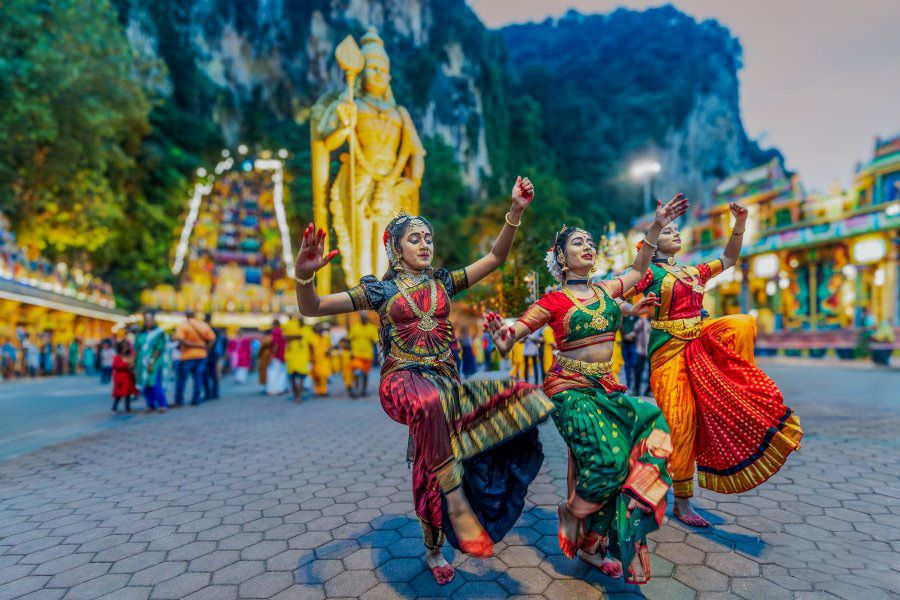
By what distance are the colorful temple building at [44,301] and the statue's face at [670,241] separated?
1764cm

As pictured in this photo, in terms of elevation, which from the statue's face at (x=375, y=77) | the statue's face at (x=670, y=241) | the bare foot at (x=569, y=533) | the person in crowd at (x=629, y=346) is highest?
the statue's face at (x=375, y=77)

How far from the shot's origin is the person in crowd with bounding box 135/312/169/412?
27.4ft

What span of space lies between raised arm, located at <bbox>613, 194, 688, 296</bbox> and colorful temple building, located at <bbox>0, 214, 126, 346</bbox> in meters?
17.6

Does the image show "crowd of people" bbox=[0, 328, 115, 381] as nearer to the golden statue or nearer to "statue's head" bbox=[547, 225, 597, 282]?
the golden statue

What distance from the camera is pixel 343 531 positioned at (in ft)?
10.3

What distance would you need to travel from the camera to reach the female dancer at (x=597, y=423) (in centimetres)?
224

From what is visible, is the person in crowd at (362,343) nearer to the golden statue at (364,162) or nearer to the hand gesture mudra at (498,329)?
the golden statue at (364,162)

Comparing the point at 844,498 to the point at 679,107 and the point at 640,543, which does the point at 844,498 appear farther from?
the point at 679,107

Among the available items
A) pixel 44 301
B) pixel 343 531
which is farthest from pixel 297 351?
pixel 44 301

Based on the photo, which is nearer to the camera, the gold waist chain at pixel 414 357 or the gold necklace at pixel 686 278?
the gold waist chain at pixel 414 357

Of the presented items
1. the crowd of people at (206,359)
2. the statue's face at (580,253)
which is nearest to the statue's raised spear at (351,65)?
the crowd of people at (206,359)

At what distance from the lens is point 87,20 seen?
59.1 feet

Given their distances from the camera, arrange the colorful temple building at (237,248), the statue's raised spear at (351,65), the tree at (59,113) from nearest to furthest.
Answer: the statue's raised spear at (351,65) < the tree at (59,113) < the colorful temple building at (237,248)

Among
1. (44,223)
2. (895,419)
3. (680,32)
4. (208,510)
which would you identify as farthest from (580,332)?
(680,32)
